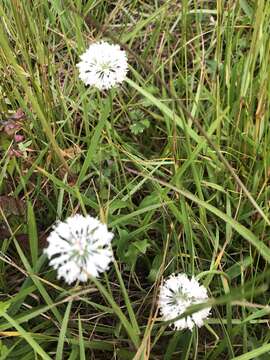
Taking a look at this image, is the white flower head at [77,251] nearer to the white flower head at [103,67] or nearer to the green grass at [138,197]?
the green grass at [138,197]

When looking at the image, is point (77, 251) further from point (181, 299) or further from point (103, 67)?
point (103, 67)

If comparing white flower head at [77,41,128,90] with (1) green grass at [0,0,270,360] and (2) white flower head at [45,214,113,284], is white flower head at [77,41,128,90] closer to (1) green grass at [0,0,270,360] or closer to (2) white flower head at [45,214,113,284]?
(1) green grass at [0,0,270,360]

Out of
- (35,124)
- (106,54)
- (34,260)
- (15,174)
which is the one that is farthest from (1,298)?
(106,54)

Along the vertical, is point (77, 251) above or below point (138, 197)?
above

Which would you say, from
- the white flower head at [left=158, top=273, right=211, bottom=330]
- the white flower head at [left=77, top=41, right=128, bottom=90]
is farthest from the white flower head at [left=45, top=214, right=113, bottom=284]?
the white flower head at [left=77, top=41, right=128, bottom=90]

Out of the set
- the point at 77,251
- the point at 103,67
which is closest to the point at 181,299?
the point at 77,251

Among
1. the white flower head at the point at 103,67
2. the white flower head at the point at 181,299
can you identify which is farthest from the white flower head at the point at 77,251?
the white flower head at the point at 103,67
